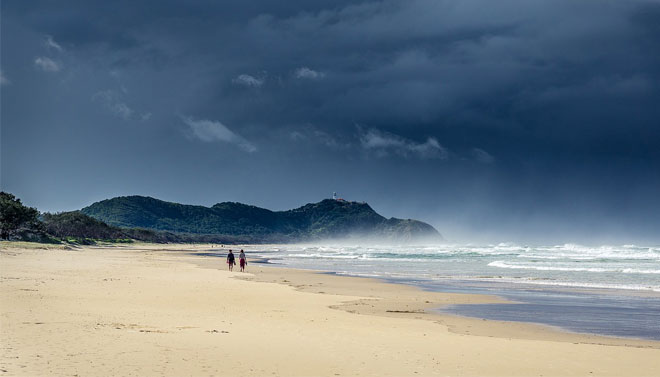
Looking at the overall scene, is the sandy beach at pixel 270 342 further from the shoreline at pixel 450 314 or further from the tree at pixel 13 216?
the tree at pixel 13 216

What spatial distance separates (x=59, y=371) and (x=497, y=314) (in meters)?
12.5

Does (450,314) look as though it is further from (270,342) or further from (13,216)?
(13,216)

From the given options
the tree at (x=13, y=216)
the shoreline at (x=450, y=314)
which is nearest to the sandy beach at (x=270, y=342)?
the shoreline at (x=450, y=314)

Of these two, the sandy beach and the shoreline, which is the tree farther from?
the sandy beach

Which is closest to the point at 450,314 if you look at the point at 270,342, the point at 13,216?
the point at 270,342

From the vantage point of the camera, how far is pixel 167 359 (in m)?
8.54

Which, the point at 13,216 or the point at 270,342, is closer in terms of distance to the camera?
the point at 270,342

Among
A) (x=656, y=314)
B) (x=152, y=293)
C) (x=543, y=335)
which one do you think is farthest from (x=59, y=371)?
(x=656, y=314)

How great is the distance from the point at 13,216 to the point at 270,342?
217 feet

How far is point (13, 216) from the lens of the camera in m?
65.4

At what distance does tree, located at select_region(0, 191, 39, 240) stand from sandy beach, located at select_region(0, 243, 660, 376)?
5383cm

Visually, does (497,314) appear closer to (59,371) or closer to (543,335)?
(543,335)

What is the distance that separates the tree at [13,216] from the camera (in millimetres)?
63781

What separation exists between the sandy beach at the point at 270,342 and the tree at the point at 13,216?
177 ft
